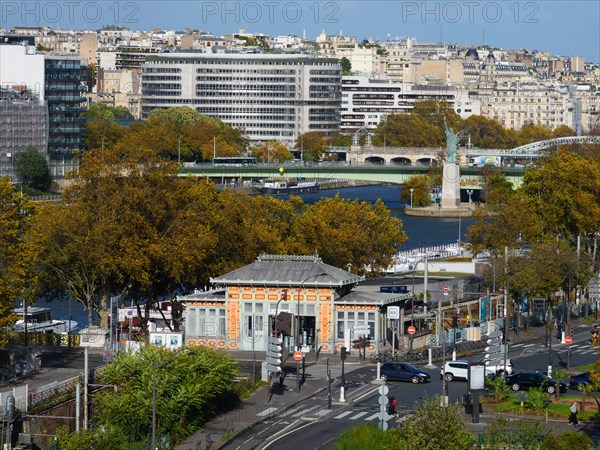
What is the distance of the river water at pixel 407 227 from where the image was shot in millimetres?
65062

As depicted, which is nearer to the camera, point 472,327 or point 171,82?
point 472,327

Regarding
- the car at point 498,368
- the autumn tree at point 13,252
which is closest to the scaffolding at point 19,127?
the autumn tree at point 13,252

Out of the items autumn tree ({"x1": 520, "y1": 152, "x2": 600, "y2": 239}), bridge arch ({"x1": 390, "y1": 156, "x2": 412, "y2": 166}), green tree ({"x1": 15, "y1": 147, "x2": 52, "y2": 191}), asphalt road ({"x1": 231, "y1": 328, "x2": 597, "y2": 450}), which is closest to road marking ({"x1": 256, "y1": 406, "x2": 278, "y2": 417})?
asphalt road ({"x1": 231, "y1": 328, "x2": 597, "y2": 450})

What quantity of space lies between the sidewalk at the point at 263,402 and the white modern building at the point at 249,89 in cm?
13644

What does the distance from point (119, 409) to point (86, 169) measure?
17.9 m

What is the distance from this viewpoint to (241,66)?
179 meters

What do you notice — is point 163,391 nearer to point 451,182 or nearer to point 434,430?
point 434,430

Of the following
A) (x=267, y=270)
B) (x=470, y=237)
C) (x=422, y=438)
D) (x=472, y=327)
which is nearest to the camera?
(x=422, y=438)

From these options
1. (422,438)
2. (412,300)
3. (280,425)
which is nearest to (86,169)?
(412,300)

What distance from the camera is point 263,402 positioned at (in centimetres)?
3716

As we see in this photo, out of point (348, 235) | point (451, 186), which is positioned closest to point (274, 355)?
point (348, 235)

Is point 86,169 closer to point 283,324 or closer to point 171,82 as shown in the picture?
point 283,324

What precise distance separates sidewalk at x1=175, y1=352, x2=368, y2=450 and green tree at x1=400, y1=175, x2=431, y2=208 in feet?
272

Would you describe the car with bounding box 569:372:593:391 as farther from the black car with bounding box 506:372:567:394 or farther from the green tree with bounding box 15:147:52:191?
the green tree with bounding box 15:147:52:191
